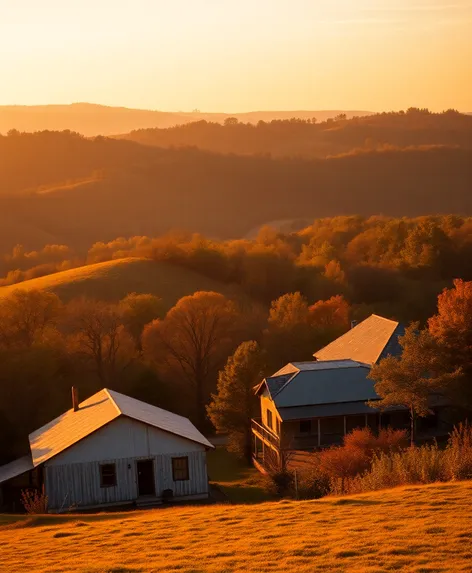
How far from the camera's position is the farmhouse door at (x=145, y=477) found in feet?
108

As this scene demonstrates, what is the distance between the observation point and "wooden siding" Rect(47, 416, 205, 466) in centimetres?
3247

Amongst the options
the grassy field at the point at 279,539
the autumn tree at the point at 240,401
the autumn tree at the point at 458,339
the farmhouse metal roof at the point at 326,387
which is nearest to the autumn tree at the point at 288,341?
the autumn tree at the point at 240,401

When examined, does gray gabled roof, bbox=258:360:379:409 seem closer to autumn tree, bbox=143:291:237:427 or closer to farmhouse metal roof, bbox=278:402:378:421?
farmhouse metal roof, bbox=278:402:378:421

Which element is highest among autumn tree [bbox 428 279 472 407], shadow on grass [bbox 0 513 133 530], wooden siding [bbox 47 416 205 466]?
autumn tree [bbox 428 279 472 407]

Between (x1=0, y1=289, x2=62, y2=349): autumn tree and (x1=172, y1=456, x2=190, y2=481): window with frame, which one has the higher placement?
(x1=0, y1=289, x2=62, y2=349): autumn tree

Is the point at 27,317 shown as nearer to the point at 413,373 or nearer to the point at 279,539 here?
the point at 413,373

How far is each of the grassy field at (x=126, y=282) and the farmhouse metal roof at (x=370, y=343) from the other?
2991cm

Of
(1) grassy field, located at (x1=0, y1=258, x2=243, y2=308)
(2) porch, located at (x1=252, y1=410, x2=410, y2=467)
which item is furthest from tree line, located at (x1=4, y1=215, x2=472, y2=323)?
(2) porch, located at (x1=252, y1=410, x2=410, y2=467)

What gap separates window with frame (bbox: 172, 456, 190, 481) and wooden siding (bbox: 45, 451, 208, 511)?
0.19 metres

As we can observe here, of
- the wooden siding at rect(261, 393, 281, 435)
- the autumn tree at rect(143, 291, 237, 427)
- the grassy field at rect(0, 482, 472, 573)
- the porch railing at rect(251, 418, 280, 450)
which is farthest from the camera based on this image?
the autumn tree at rect(143, 291, 237, 427)

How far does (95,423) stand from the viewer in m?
33.4

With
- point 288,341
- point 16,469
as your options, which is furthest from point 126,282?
point 16,469

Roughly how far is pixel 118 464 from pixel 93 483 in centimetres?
128

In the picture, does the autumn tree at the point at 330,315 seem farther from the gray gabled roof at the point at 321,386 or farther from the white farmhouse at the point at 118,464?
the white farmhouse at the point at 118,464
